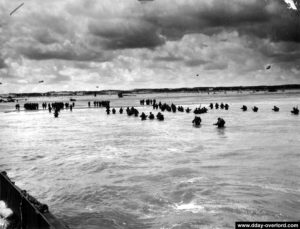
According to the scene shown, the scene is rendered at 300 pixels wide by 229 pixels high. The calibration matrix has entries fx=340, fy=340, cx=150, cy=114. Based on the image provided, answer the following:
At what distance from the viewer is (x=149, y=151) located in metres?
22.3

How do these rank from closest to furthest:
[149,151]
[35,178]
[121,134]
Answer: [35,178], [149,151], [121,134]

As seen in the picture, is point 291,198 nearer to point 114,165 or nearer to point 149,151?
point 114,165

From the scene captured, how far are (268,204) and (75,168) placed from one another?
33.2ft

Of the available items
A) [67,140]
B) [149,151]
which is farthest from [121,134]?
[149,151]

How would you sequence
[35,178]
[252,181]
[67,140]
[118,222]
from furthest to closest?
1. [67,140]
2. [35,178]
3. [252,181]
4. [118,222]

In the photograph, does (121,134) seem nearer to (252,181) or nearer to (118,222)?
(252,181)

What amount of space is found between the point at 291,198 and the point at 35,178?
1103 centimetres

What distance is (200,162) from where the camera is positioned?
1831cm

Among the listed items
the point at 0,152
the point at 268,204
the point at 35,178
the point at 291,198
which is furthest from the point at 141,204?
the point at 0,152

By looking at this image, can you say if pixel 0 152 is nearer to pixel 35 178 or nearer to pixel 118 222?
pixel 35 178

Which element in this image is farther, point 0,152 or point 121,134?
point 121,134

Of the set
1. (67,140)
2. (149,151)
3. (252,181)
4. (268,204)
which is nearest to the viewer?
(268,204)

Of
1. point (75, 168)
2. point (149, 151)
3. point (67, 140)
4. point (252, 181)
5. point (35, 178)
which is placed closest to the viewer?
point (252, 181)

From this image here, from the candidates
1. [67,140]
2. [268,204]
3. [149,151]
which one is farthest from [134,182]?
[67,140]
